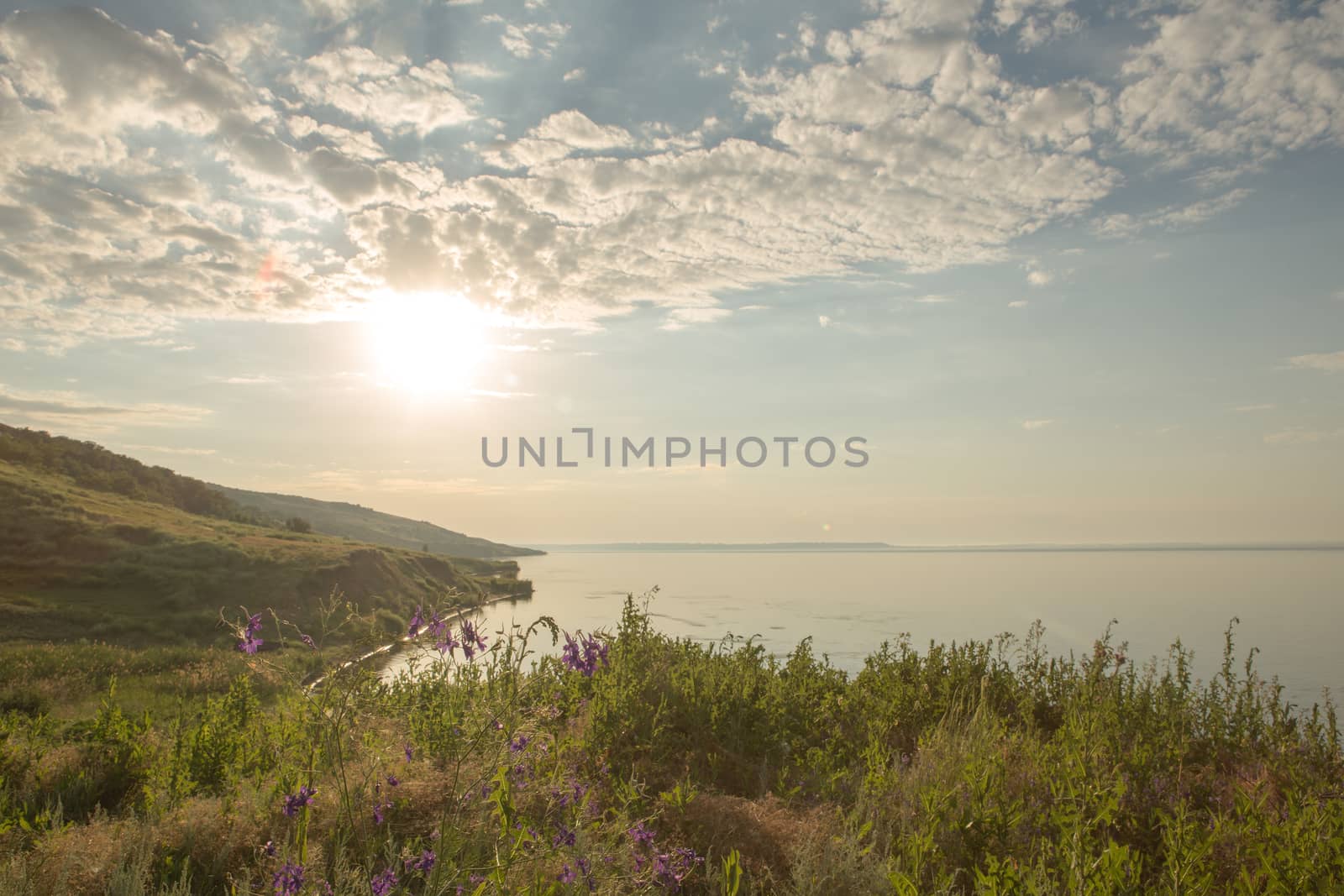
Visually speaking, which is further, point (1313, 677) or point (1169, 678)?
point (1313, 677)

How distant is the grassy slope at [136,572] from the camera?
100ft

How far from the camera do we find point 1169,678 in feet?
23.3

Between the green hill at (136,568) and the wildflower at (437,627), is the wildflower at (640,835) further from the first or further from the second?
the green hill at (136,568)

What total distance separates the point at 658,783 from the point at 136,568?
4155cm

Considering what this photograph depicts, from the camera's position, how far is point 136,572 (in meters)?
36.3

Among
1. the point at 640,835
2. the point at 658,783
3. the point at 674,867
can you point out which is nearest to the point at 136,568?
the point at 658,783

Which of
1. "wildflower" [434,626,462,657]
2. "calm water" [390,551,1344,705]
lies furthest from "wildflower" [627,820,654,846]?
"calm water" [390,551,1344,705]

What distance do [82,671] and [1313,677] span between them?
32779 millimetres

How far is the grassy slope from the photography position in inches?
1203

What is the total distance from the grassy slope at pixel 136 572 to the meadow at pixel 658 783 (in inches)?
830

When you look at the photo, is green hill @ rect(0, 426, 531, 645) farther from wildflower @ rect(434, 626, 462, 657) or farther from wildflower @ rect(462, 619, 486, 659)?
wildflower @ rect(434, 626, 462, 657)

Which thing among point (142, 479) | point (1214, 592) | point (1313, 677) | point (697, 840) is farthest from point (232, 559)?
point (1214, 592)

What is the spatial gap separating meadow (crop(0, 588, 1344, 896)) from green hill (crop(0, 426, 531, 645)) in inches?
613

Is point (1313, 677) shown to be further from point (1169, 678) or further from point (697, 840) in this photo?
point (697, 840)
